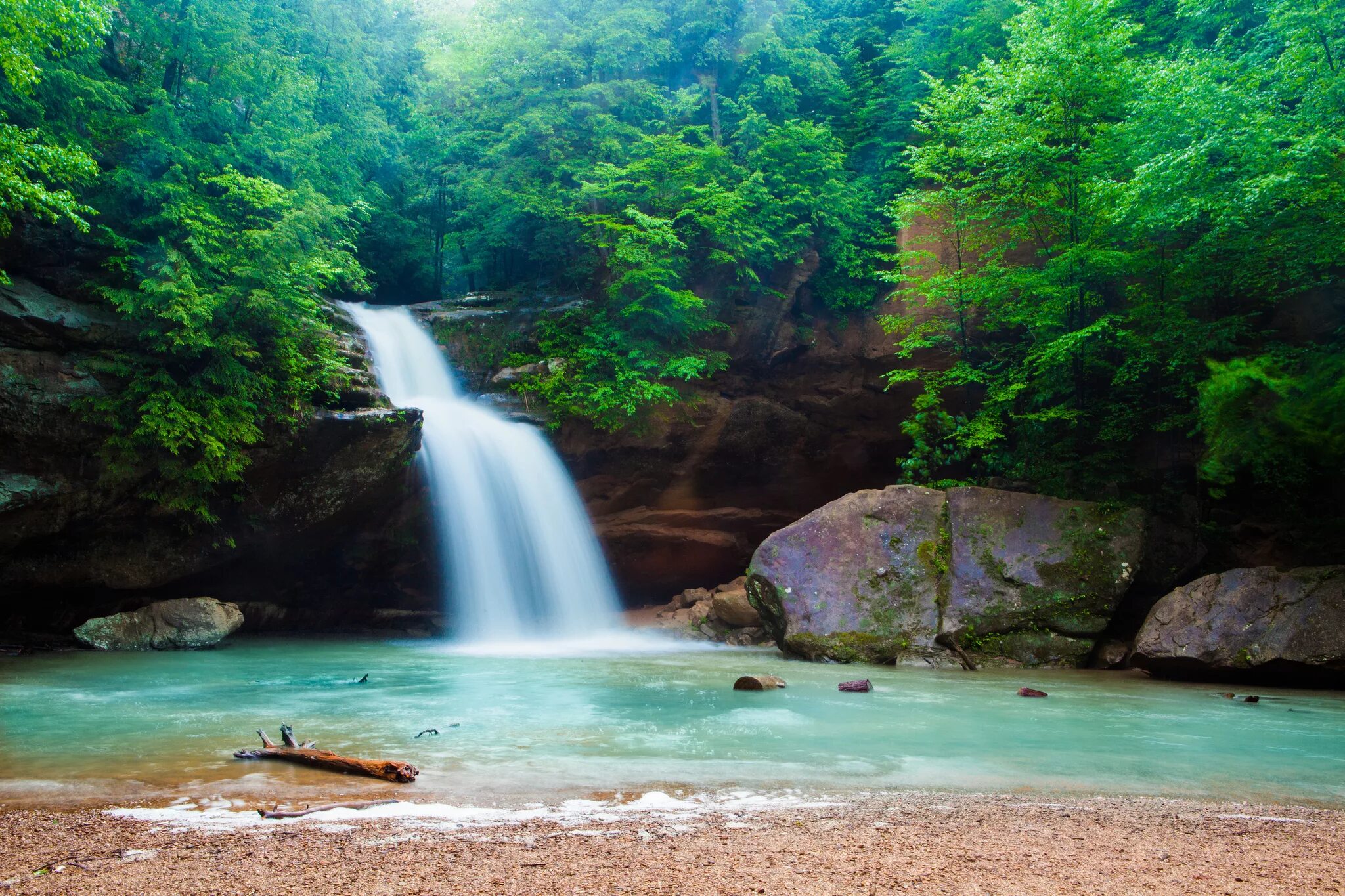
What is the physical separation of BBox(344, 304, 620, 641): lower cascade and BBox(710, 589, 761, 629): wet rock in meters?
2.94

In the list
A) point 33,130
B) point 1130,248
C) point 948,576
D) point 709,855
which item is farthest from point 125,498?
point 1130,248

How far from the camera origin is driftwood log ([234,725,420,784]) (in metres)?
4.81

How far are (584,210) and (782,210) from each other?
530 cm

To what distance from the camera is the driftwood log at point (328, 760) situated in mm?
4812

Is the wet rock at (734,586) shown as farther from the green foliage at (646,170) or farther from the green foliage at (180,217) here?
the green foliage at (180,217)

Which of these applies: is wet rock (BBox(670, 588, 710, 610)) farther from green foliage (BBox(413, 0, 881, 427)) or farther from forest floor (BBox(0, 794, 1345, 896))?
forest floor (BBox(0, 794, 1345, 896))

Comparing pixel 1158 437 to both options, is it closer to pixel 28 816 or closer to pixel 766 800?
pixel 766 800

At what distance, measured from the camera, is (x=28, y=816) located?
3.87 m

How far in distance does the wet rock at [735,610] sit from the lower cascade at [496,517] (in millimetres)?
2943

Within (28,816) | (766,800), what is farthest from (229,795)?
(766,800)

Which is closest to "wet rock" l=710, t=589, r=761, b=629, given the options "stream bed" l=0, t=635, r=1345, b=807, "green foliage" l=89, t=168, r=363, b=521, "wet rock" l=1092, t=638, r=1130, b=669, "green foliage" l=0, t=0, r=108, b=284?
"stream bed" l=0, t=635, r=1345, b=807

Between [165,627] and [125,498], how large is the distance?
2.46m

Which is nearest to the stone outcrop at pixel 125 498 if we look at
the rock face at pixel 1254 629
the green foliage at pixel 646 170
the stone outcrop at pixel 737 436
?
the stone outcrop at pixel 737 436

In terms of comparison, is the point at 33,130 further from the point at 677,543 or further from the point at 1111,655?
the point at 1111,655
